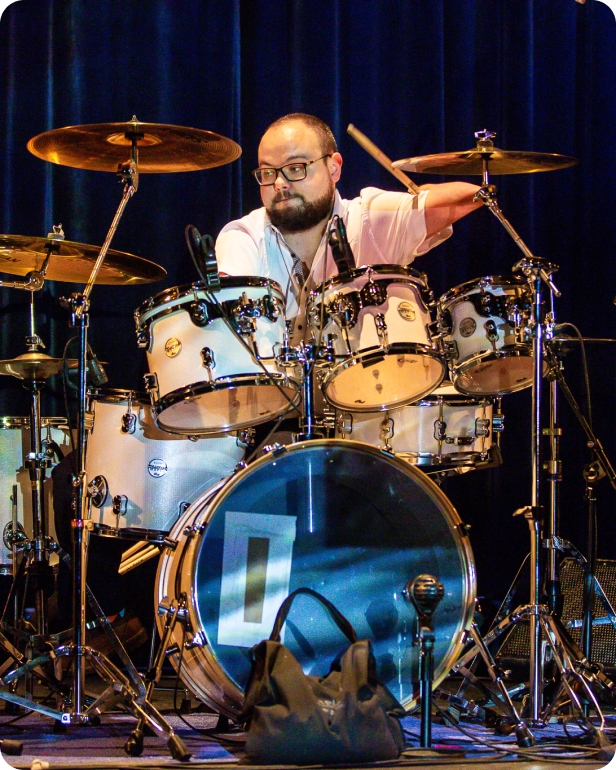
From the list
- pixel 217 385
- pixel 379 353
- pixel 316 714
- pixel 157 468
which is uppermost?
pixel 379 353

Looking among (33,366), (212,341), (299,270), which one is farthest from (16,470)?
(299,270)

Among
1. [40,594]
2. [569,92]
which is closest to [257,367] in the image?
[40,594]

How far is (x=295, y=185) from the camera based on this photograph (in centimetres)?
355

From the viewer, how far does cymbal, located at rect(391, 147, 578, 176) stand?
3281mm

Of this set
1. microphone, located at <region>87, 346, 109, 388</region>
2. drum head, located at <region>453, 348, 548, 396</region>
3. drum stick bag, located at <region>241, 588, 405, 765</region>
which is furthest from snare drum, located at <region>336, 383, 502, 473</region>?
drum stick bag, located at <region>241, 588, 405, 765</region>

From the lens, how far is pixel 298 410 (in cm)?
310

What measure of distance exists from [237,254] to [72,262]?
612 mm

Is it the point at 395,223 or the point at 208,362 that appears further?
the point at 395,223

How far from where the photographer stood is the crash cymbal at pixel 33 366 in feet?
11.3

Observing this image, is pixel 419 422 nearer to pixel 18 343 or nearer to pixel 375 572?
pixel 375 572

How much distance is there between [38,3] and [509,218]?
2.21 metres

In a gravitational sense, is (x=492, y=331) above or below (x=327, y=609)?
above

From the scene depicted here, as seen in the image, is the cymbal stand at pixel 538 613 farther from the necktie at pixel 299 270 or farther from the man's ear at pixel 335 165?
the man's ear at pixel 335 165

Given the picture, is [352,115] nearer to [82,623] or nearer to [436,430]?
[436,430]
